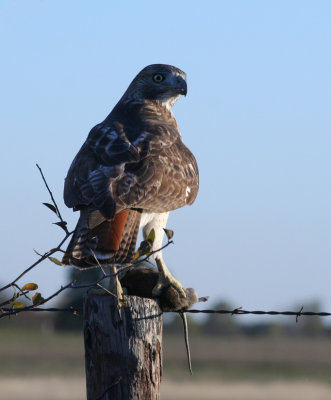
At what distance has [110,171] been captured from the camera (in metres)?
Result: 7.06

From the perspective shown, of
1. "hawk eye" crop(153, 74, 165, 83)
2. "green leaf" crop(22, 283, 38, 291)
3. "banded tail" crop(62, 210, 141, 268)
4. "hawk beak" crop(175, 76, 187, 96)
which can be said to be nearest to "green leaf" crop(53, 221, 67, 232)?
"green leaf" crop(22, 283, 38, 291)

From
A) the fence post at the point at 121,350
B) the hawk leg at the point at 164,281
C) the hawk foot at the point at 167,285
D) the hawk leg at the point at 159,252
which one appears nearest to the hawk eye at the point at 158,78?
the hawk leg at the point at 159,252

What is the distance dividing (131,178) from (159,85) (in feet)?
6.82

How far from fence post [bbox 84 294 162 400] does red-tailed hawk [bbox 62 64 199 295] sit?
17.0 inches

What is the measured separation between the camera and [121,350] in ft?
18.6

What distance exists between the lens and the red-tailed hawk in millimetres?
6469

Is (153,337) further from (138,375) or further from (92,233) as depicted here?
(92,233)

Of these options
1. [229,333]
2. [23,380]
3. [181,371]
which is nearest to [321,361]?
[229,333]

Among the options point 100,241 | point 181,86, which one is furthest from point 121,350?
point 181,86

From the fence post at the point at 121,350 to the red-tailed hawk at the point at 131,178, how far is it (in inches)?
17.0

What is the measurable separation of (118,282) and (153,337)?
653mm

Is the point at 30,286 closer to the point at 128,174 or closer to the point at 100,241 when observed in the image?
the point at 100,241

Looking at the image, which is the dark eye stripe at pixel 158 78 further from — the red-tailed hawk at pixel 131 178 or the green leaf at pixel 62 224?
the green leaf at pixel 62 224

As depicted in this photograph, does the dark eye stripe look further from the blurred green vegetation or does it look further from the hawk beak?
the blurred green vegetation
